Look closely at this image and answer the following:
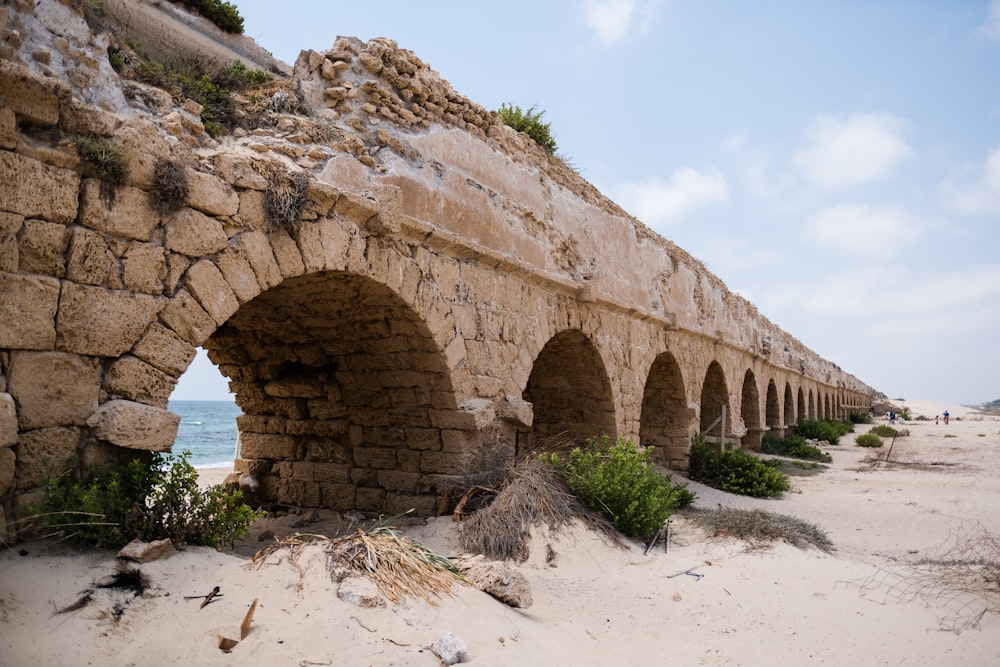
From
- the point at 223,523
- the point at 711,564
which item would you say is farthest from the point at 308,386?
the point at 711,564

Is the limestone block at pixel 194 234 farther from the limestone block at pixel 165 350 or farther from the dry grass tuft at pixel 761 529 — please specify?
the dry grass tuft at pixel 761 529

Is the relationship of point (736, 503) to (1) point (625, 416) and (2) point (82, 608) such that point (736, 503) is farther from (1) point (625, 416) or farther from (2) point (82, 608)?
(2) point (82, 608)

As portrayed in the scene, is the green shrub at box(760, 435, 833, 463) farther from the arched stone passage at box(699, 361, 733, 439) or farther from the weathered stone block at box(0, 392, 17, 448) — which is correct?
the weathered stone block at box(0, 392, 17, 448)

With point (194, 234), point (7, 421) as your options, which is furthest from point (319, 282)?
point (7, 421)

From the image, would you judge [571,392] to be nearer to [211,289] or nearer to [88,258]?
[211,289]

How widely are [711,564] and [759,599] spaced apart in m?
0.81

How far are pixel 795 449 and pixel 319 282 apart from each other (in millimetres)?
13802

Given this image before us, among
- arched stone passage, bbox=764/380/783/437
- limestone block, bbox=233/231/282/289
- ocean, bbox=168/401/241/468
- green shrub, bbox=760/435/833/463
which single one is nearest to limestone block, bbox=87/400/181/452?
limestone block, bbox=233/231/282/289

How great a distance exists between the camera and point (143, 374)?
11.4ft

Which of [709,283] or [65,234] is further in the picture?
[709,283]

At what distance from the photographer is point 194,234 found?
374cm

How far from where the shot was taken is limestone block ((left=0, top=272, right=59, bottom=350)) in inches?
119

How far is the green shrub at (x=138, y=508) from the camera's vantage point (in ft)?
10.1

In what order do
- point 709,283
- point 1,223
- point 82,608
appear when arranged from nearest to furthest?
point 82,608
point 1,223
point 709,283
